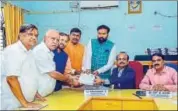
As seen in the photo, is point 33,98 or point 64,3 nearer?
point 33,98

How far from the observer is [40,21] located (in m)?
2.51

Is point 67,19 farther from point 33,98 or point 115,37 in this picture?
point 33,98

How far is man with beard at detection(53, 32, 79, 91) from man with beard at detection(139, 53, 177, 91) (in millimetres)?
620

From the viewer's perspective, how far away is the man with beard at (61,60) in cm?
209

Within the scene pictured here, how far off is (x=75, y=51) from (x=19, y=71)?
872 mm

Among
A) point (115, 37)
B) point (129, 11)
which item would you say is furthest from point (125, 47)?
point (129, 11)

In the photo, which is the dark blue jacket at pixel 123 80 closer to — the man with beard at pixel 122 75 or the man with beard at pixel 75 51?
the man with beard at pixel 122 75

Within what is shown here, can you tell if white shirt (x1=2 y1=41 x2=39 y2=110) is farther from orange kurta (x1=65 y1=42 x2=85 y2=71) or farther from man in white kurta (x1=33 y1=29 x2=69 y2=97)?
orange kurta (x1=65 y1=42 x2=85 y2=71)

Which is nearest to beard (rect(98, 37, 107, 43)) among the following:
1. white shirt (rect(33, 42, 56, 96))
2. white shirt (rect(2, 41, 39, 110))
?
white shirt (rect(33, 42, 56, 96))

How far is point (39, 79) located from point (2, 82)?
30cm

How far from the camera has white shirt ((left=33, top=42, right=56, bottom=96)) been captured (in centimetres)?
183

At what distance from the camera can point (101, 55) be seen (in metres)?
2.32

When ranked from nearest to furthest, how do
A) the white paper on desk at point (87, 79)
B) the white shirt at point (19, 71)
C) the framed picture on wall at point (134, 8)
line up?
1. the white shirt at point (19, 71)
2. the white paper on desk at point (87, 79)
3. the framed picture on wall at point (134, 8)

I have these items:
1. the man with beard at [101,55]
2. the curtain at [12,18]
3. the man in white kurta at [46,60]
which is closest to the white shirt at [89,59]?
the man with beard at [101,55]
